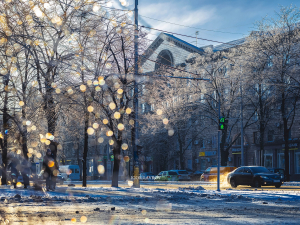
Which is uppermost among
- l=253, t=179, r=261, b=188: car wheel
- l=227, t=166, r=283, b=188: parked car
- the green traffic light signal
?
the green traffic light signal

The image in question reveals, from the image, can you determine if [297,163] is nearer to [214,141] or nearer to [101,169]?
[214,141]

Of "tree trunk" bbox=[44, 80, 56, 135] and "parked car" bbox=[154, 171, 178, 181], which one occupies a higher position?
"tree trunk" bbox=[44, 80, 56, 135]

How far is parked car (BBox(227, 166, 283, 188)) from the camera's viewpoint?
24672 mm

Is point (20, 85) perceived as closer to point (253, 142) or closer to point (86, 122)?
point (86, 122)

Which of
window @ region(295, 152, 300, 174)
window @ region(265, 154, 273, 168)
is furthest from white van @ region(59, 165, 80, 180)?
window @ region(295, 152, 300, 174)

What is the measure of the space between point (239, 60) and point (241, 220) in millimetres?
34319

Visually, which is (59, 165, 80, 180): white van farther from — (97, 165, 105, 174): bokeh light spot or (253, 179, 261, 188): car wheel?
(253, 179, 261, 188): car wheel

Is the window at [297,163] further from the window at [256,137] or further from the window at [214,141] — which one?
the window at [214,141]

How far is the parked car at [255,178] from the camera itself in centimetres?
2467


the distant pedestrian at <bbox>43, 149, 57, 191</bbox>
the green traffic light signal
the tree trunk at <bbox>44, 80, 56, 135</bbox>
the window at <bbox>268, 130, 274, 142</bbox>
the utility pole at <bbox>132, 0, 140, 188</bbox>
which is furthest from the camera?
the window at <bbox>268, 130, 274, 142</bbox>

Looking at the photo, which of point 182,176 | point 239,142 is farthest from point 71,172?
point 239,142

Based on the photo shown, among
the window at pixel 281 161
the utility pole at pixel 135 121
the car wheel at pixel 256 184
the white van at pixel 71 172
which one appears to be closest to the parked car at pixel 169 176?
the window at pixel 281 161

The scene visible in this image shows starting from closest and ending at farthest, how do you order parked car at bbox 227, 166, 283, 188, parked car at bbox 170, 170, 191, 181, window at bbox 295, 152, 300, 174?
parked car at bbox 227, 166, 283, 188 < window at bbox 295, 152, 300, 174 < parked car at bbox 170, 170, 191, 181

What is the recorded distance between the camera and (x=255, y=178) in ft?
82.2
